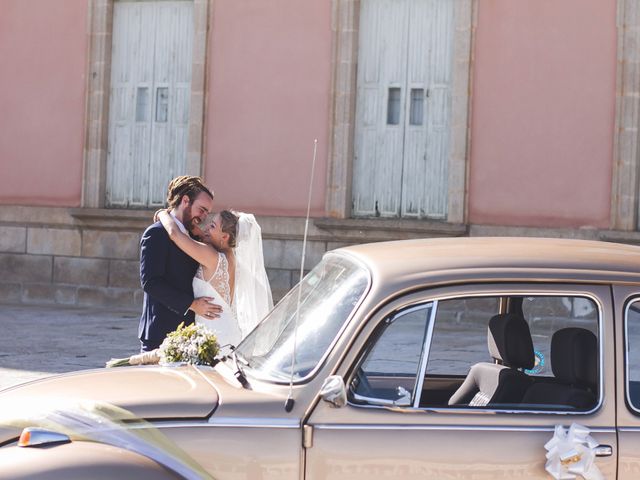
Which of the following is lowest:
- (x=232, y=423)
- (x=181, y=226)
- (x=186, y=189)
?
(x=232, y=423)

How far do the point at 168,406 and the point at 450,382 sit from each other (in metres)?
1.46

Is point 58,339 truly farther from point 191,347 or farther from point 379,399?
point 379,399

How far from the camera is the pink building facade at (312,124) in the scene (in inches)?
550

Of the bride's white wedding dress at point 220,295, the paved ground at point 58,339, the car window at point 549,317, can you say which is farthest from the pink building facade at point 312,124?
the car window at point 549,317

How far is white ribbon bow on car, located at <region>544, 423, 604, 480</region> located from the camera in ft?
11.9

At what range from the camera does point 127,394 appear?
3.88 meters

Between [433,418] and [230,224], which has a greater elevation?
[230,224]


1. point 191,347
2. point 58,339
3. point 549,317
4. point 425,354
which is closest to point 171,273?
point 191,347

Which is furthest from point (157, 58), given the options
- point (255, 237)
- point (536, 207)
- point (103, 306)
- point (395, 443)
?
point (395, 443)

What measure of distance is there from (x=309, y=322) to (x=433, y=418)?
606 mm

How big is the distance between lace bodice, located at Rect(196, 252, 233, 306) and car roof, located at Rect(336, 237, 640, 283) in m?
2.16

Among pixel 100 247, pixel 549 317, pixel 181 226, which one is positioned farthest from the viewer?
pixel 100 247

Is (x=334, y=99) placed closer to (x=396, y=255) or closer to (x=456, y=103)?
(x=456, y=103)

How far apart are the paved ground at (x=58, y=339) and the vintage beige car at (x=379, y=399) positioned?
5479mm
